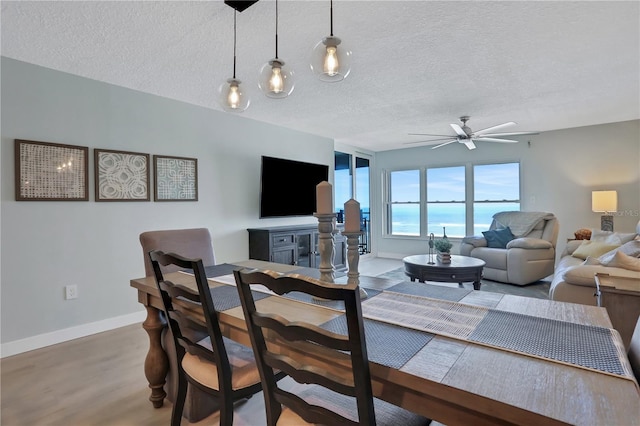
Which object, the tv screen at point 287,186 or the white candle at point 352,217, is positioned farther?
the tv screen at point 287,186

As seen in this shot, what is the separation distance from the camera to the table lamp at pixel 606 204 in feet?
15.0

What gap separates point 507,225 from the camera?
523 cm

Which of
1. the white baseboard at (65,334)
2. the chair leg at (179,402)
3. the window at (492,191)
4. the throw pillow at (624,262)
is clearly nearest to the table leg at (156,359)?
the chair leg at (179,402)

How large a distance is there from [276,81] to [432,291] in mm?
1326

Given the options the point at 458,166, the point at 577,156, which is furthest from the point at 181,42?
→ the point at 577,156

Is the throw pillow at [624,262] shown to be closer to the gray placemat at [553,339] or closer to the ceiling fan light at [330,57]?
the gray placemat at [553,339]

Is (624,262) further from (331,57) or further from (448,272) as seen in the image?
(331,57)

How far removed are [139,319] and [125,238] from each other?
2.73 ft

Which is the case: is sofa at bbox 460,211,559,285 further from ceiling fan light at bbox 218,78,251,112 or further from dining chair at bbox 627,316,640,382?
ceiling fan light at bbox 218,78,251,112

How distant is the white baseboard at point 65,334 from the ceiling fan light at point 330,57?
3.02m

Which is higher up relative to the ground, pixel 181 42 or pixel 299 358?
pixel 181 42

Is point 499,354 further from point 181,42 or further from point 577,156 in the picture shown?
point 577,156

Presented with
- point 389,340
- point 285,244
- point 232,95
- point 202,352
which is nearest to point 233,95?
point 232,95

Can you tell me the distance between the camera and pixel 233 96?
2.05m
